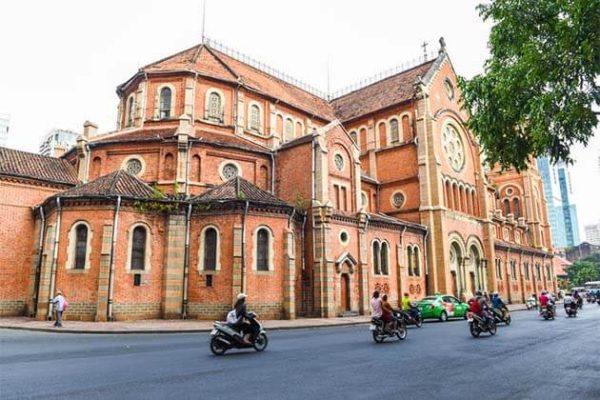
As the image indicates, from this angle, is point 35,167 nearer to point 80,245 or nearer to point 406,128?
point 80,245

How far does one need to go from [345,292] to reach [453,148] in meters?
19.7

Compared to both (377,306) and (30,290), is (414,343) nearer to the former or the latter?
(377,306)

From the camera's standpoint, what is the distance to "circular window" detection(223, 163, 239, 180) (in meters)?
27.4

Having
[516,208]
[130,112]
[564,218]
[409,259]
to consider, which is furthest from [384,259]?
[564,218]

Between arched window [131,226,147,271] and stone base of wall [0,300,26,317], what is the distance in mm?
7059

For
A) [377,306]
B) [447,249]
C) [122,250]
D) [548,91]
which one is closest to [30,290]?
[122,250]

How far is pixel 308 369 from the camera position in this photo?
888 centimetres

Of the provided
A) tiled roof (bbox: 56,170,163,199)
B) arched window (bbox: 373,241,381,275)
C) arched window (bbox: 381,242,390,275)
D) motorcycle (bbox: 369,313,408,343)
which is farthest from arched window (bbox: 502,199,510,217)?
motorcycle (bbox: 369,313,408,343)

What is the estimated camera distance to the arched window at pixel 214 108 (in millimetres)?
30520

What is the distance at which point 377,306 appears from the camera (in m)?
14.3

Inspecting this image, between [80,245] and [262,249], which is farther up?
[80,245]

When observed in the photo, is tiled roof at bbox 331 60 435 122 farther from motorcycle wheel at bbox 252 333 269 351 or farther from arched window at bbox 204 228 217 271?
motorcycle wheel at bbox 252 333 269 351

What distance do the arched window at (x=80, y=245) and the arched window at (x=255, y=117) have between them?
49.2 ft

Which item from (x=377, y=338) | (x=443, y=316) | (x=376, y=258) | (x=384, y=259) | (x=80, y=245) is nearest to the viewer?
(x=377, y=338)
